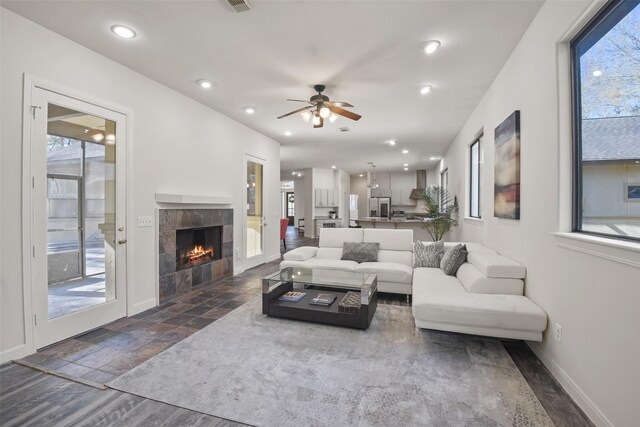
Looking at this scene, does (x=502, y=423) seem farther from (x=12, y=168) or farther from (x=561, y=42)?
(x=12, y=168)

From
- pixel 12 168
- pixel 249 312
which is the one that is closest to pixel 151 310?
pixel 249 312

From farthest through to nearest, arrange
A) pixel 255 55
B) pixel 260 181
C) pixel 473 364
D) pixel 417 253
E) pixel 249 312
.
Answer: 1. pixel 260 181
2. pixel 417 253
3. pixel 249 312
4. pixel 255 55
5. pixel 473 364

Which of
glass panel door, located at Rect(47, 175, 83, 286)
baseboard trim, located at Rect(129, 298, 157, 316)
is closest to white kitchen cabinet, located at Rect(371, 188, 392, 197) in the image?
baseboard trim, located at Rect(129, 298, 157, 316)

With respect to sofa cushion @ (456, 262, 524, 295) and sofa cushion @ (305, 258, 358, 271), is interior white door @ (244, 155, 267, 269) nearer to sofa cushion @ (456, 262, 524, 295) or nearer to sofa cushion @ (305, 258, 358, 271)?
A: sofa cushion @ (305, 258, 358, 271)

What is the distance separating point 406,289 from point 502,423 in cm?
223

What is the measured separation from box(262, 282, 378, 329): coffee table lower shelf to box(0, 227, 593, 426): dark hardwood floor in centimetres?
65

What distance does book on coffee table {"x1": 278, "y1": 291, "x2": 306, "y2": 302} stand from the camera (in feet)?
11.1

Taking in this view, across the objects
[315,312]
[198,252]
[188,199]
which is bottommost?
[315,312]

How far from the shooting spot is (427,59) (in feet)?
10.4

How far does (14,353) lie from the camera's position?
2.39 metres

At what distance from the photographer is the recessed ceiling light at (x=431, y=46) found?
2818 mm

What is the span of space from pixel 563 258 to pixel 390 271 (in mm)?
2106

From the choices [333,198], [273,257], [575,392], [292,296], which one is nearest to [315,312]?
[292,296]

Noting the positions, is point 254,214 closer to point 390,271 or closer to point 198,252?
point 198,252
